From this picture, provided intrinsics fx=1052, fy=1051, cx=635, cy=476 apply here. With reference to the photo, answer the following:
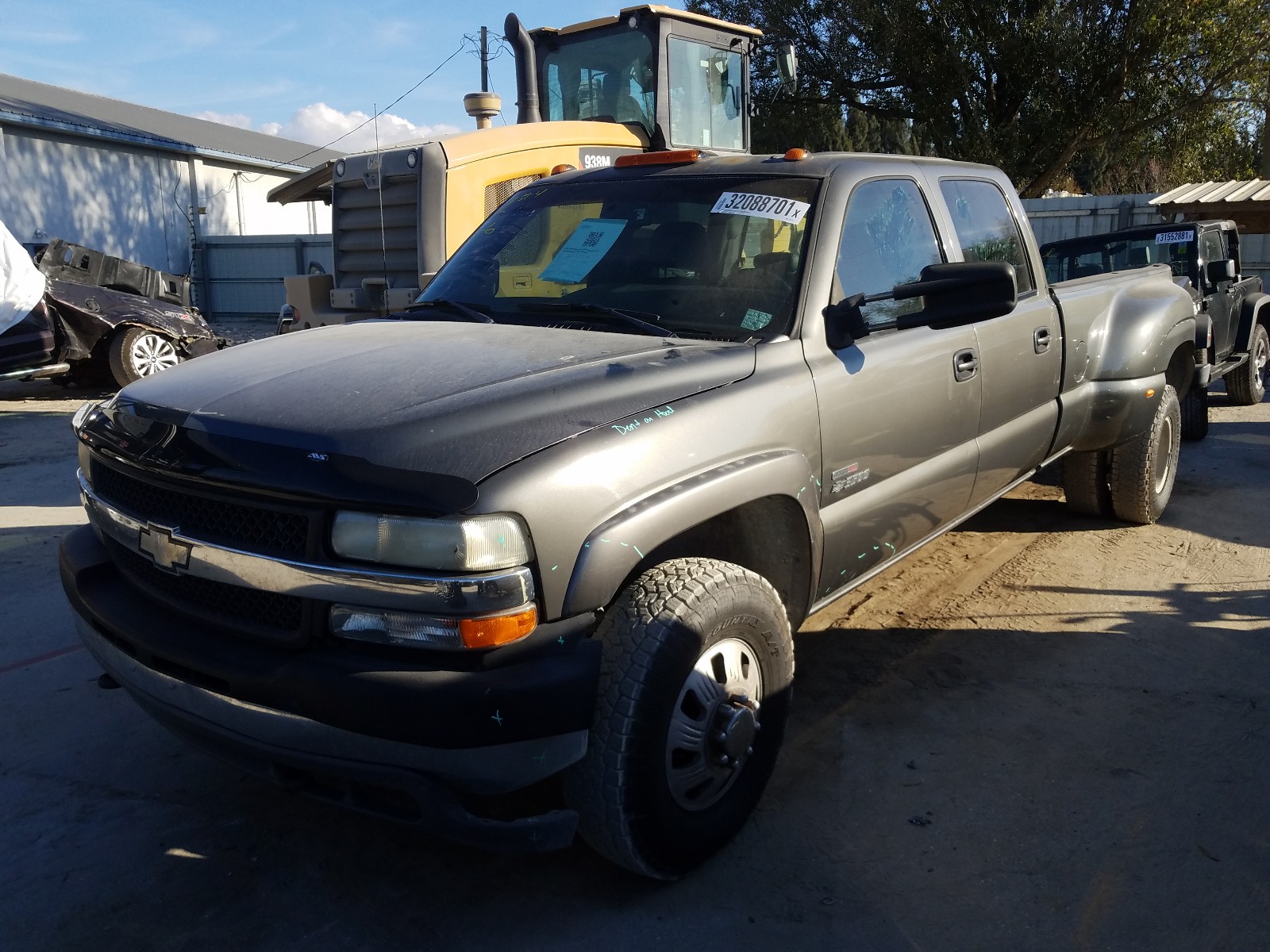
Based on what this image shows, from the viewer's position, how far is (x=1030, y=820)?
3.04 meters

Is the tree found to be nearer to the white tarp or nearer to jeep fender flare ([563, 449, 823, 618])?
the white tarp

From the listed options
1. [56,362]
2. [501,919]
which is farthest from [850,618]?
[56,362]

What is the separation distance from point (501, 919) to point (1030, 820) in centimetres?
154

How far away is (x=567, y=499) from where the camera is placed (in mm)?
2363

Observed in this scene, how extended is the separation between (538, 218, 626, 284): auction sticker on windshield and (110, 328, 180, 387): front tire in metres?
8.57

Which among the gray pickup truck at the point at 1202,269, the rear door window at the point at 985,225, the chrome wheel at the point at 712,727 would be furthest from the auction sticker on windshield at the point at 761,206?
the gray pickup truck at the point at 1202,269

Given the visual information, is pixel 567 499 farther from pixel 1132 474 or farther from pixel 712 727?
pixel 1132 474

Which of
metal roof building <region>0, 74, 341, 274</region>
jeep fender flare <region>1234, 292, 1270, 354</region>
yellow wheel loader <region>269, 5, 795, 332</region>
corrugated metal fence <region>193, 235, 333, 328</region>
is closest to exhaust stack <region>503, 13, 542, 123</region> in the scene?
yellow wheel loader <region>269, 5, 795, 332</region>

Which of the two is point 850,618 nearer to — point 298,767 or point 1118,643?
point 1118,643

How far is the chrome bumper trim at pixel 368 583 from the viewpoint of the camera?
223 cm

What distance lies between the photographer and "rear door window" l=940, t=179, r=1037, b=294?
432cm

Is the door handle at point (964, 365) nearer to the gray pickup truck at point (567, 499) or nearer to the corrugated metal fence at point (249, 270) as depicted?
the gray pickup truck at point (567, 499)

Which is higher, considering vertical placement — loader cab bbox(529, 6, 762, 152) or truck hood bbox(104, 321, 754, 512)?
loader cab bbox(529, 6, 762, 152)

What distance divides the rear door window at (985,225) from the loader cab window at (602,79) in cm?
448
